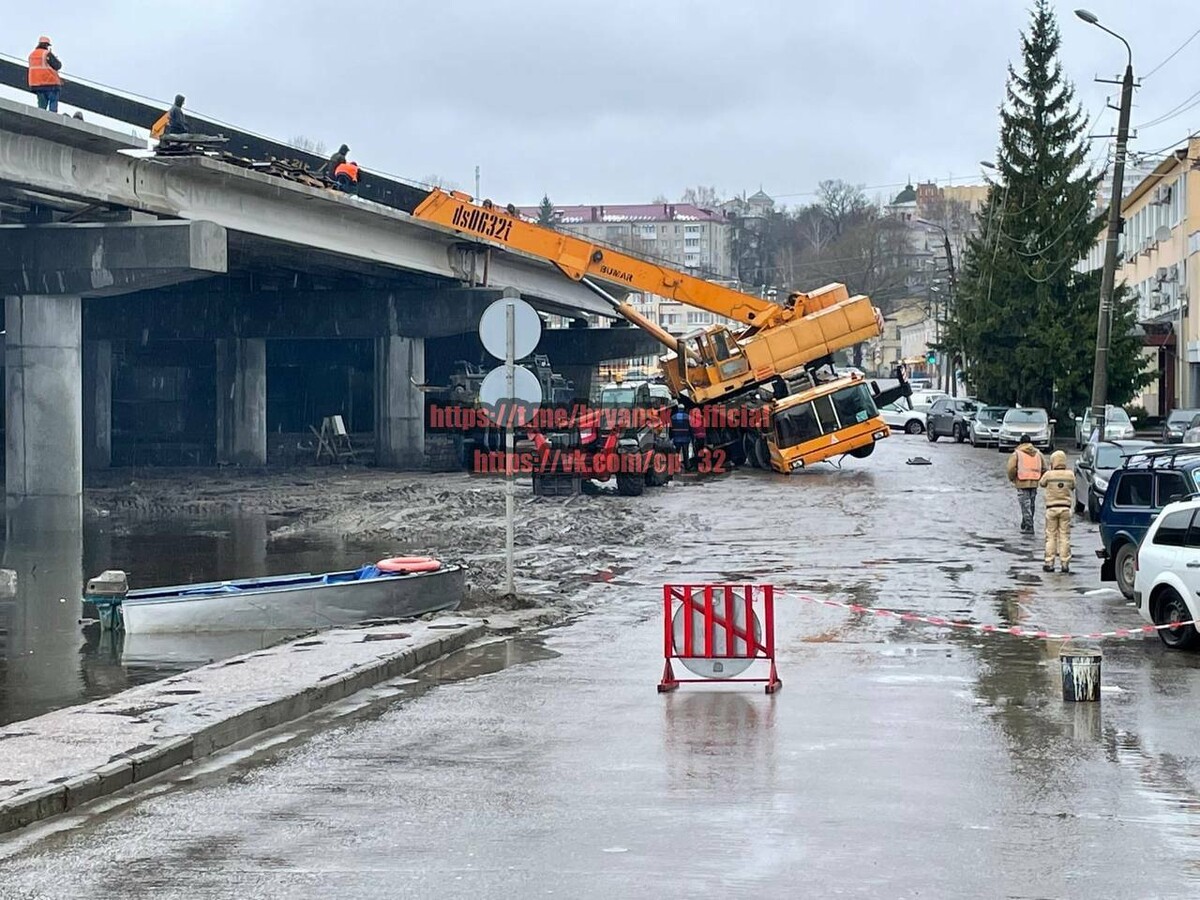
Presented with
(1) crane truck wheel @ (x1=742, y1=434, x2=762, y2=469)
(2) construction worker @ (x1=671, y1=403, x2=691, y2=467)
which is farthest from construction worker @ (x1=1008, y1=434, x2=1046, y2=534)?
(2) construction worker @ (x1=671, y1=403, x2=691, y2=467)

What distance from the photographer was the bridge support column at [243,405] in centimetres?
5397

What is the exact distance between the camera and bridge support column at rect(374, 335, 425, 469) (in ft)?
173

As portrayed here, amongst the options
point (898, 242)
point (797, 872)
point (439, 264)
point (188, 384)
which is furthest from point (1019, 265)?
point (898, 242)

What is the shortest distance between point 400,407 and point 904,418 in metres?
28.0

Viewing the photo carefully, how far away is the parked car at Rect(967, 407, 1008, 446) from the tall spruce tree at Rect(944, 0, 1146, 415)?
7120mm

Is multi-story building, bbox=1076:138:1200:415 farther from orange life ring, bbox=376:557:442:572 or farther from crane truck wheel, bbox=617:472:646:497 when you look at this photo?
orange life ring, bbox=376:557:442:572

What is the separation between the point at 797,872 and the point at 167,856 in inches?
115

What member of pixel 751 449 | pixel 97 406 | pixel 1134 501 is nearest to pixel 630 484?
pixel 751 449

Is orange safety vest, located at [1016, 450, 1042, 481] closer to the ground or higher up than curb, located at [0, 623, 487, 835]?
higher up

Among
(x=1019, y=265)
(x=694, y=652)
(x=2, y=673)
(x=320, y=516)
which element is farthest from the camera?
(x=1019, y=265)

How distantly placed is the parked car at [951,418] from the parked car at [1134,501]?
42.5 meters

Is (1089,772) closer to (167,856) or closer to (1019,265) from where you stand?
(167,856)

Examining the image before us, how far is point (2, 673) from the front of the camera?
14648 mm

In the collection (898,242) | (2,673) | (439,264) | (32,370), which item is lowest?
(2,673)
